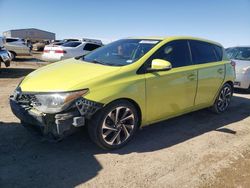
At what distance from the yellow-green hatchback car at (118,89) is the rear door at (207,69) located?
0.02 meters

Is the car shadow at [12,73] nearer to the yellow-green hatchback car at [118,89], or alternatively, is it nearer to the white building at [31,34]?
the yellow-green hatchback car at [118,89]

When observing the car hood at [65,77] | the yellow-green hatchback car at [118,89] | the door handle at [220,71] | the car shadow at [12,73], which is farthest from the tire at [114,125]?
the car shadow at [12,73]

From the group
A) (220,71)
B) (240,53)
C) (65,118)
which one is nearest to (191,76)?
(220,71)

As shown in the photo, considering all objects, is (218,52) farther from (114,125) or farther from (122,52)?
(114,125)

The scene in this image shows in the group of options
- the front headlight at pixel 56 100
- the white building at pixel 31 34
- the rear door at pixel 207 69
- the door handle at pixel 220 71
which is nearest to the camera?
the front headlight at pixel 56 100

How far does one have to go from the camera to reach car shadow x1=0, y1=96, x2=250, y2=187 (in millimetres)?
3496

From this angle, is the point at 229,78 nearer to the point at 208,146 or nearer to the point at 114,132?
the point at 208,146

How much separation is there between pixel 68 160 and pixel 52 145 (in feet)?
1.87

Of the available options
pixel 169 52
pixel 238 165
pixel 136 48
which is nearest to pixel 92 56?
pixel 136 48

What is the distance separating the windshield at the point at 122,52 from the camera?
467 centimetres

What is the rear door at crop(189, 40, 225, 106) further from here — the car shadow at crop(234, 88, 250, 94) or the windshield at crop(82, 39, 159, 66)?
the car shadow at crop(234, 88, 250, 94)

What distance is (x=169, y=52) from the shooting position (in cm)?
500

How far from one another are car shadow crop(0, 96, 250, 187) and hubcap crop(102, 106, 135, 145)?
0.20 metres

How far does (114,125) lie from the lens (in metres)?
4.25
